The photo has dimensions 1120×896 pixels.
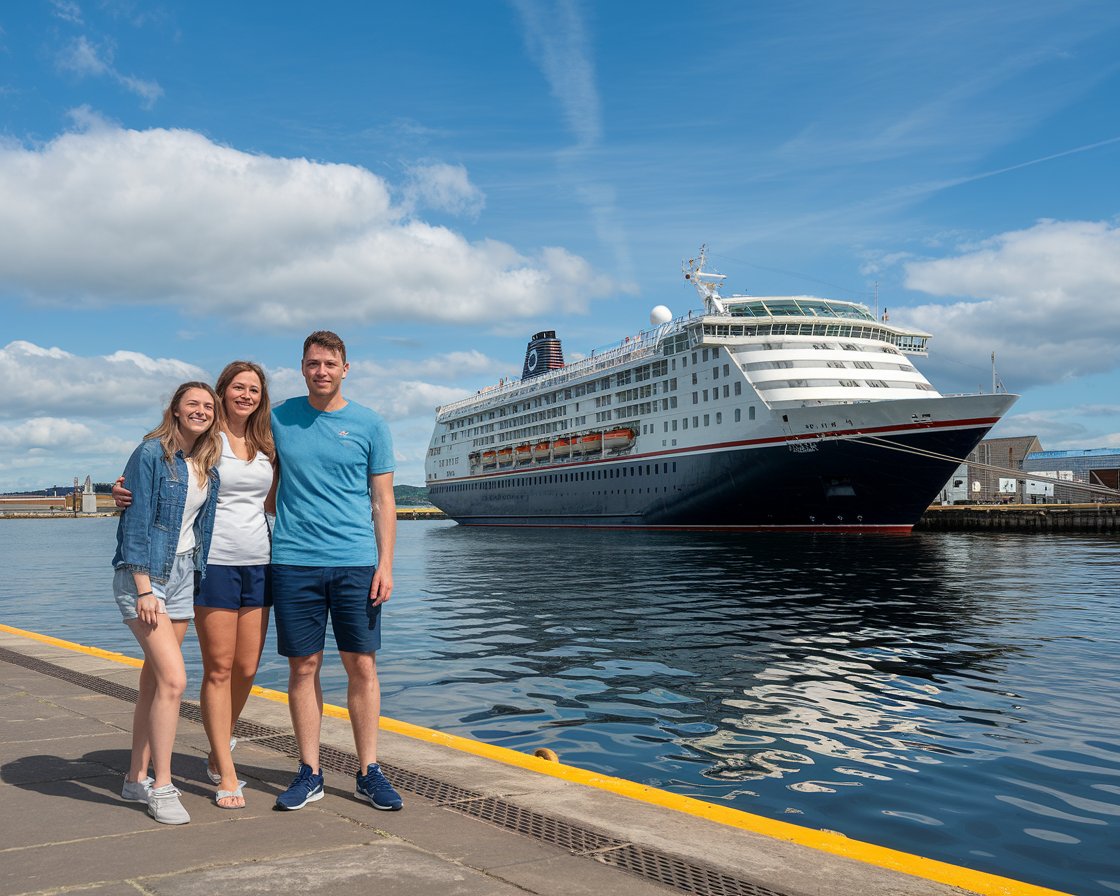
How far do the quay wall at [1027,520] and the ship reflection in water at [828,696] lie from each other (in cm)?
3566

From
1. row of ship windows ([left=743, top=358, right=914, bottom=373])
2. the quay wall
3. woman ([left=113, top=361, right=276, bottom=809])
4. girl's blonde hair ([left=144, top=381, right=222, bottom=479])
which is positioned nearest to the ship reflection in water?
woman ([left=113, top=361, right=276, bottom=809])

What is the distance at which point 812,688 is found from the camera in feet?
33.0

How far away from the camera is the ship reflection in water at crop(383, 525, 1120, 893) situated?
6.05 metres

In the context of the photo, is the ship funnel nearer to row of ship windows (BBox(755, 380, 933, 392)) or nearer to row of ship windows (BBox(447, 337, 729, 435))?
row of ship windows (BBox(447, 337, 729, 435))

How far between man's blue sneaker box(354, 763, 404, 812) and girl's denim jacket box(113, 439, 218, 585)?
1306mm

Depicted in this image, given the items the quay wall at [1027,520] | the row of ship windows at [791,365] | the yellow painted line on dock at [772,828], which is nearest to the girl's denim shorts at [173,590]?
the yellow painted line on dock at [772,828]

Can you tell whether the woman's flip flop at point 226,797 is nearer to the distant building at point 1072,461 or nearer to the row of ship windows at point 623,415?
the row of ship windows at point 623,415

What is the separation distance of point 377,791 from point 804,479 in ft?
126

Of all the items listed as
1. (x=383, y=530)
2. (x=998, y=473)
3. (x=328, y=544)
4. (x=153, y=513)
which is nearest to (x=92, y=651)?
(x=153, y=513)

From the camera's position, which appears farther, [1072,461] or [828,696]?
[1072,461]

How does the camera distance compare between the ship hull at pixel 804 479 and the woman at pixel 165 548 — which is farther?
the ship hull at pixel 804 479

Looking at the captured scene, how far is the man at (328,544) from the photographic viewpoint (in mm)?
4645

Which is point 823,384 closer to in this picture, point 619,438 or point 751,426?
point 751,426

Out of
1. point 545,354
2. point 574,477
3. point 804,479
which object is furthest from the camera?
point 545,354
